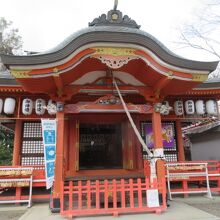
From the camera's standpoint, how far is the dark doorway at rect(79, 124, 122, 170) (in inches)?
341

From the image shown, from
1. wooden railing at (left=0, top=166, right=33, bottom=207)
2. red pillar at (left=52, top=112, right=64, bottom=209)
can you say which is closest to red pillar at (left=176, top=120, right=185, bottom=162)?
red pillar at (left=52, top=112, right=64, bottom=209)

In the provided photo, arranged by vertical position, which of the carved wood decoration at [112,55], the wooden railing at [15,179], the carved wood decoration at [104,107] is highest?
the carved wood decoration at [112,55]

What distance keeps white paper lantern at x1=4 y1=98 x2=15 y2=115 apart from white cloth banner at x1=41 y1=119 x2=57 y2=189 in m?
2.24

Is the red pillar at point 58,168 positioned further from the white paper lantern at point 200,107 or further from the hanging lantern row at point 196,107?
the white paper lantern at point 200,107

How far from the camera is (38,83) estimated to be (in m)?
6.34

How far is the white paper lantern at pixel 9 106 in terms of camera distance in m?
7.67

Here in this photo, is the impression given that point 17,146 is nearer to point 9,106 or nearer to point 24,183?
point 9,106

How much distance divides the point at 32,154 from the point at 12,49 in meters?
17.9

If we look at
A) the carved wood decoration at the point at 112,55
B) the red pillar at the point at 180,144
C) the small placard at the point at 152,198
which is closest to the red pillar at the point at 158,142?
the small placard at the point at 152,198

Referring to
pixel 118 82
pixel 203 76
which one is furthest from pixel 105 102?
pixel 203 76

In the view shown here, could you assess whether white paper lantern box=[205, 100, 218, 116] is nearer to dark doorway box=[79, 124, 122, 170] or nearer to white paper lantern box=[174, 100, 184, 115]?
white paper lantern box=[174, 100, 184, 115]

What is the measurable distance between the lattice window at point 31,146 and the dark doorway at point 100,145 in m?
1.40

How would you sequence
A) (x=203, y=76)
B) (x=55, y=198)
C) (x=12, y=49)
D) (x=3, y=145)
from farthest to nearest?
(x=12, y=49) → (x=3, y=145) → (x=203, y=76) → (x=55, y=198)

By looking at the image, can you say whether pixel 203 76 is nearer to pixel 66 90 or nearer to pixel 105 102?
pixel 105 102
